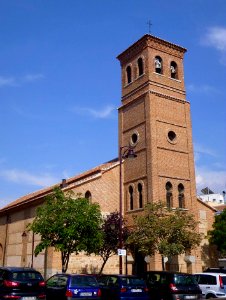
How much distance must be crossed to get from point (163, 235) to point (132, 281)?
28.5 feet

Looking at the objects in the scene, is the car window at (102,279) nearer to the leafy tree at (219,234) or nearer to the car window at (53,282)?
the car window at (53,282)

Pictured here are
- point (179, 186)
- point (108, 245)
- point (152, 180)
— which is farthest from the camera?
point (179, 186)

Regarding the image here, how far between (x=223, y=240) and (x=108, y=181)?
10.9 metres

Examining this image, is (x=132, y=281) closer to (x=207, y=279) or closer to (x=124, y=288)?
(x=124, y=288)


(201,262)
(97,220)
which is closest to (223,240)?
(201,262)

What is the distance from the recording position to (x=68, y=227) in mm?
22562

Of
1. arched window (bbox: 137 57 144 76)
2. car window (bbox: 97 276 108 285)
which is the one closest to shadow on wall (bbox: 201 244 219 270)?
arched window (bbox: 137 57 144 76)

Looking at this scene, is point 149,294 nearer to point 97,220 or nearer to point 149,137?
point 97,220

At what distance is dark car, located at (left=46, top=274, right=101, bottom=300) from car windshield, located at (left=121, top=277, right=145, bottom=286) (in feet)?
3.71

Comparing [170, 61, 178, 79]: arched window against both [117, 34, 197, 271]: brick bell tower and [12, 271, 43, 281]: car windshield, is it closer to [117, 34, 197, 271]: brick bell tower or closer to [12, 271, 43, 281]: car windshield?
[117, 34, 197, 271]: brick bell tower

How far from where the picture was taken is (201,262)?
104 ft

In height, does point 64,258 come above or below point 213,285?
above

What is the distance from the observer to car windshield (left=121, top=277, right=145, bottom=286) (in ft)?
52.5

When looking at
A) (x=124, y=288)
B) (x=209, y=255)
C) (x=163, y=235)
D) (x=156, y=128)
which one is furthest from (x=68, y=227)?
(x=209, y=255)
